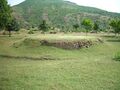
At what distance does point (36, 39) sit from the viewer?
4469cm

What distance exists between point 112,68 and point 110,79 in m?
5.29

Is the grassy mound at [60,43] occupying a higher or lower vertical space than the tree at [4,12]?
lower

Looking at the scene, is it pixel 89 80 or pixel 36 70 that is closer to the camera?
pixel 89 80

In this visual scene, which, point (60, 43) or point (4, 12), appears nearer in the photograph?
point (60, 43)

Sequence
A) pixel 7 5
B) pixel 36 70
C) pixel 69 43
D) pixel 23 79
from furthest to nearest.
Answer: pixel 7 5, pixel 69 43, pixel 36 70, pixel 23 79

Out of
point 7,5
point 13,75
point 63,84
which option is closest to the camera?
point 63,84

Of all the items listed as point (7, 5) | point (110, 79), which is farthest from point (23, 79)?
point (7, 5)

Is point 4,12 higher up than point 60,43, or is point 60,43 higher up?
point 4,12

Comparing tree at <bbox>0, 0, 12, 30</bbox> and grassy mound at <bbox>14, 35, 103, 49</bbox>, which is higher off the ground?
tree at <bbox>0, 0, 12, 30</bbox>

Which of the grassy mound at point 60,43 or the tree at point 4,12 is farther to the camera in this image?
the tree at point 4,12

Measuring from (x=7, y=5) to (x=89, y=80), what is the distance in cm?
3966

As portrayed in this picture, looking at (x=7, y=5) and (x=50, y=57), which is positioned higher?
(x=7, y=5)

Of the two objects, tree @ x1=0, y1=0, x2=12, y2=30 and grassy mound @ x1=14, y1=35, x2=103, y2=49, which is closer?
grassy mound @ x1=14, y1=35, x2=103, y2=49

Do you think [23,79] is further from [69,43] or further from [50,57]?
[69,43]
